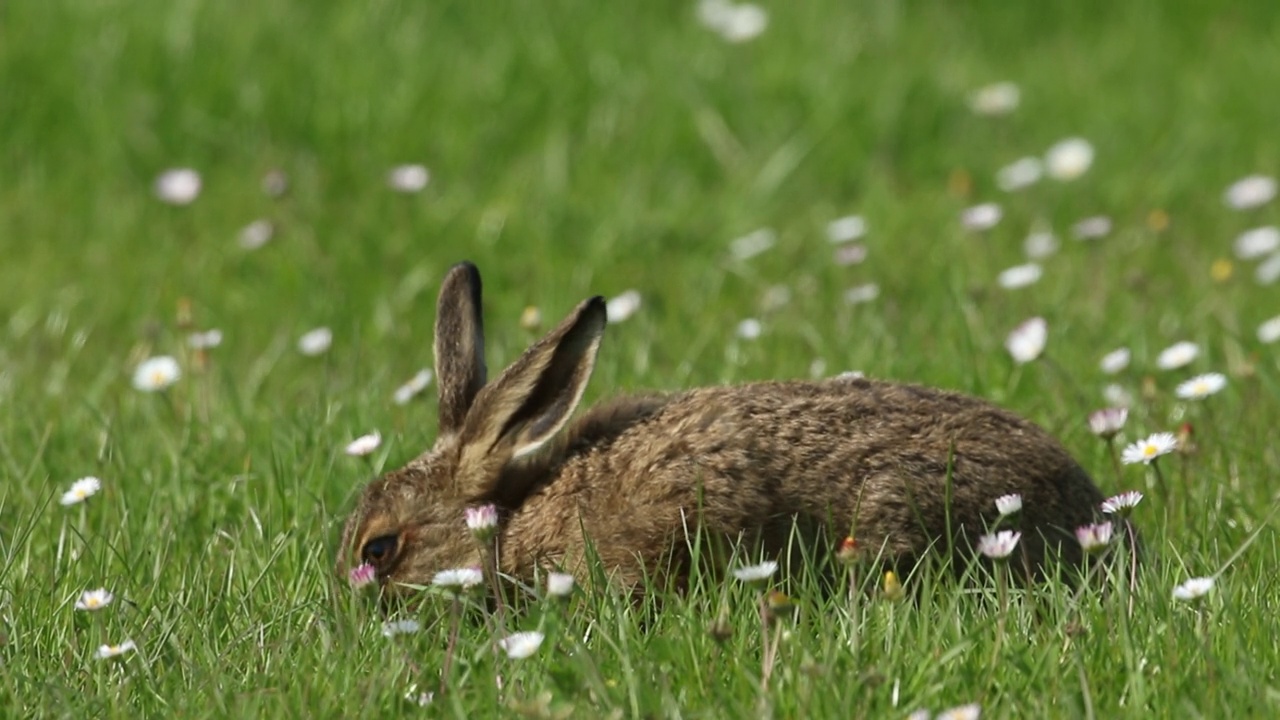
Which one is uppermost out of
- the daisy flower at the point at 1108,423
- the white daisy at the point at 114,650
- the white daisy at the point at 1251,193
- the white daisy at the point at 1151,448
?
the white daisy at the point at 114,650

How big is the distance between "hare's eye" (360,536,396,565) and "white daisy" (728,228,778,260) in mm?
3173

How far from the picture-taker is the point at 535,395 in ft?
15.0

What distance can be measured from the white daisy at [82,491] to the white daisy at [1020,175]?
14.7 ft

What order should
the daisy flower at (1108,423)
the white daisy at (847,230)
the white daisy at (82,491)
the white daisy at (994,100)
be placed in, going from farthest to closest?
the white daisy at (994,100) → the white daisy at (847,230) → the white daisy at (82,491) → the daisy flower at (1108,423)

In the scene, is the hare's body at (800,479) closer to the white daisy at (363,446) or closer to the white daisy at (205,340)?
the white daisy at (363,446)

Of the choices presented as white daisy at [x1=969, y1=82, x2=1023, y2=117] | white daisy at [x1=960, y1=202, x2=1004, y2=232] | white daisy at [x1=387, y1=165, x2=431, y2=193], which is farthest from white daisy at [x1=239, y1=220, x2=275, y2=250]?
white daisy at [x1=969, y1=82, x2=1023, y2=117]

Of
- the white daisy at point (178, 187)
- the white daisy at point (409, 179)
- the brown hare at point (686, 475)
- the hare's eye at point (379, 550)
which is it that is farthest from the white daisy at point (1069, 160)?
the hare's eye at point (379, 550)

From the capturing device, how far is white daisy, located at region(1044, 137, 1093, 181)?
326 inches

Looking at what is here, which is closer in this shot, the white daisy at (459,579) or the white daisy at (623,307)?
the white daisy at (459,579)

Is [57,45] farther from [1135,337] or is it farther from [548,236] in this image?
[1135,337]

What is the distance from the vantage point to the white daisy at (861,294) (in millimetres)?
6398

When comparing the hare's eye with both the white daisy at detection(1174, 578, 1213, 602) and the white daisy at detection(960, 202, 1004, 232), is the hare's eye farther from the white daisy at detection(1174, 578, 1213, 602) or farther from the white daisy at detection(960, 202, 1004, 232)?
the white daisy at detection(960, 202, 1004, 232)

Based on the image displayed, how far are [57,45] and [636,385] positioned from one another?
13.7 feet

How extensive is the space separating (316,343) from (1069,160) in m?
3.64
